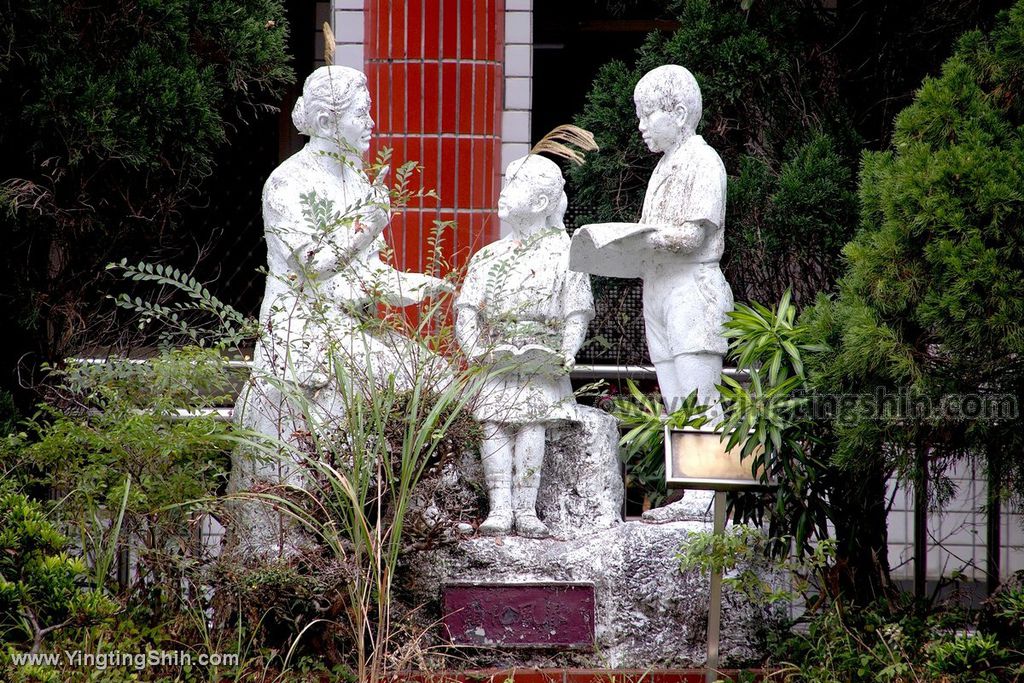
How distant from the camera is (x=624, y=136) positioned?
9500mm

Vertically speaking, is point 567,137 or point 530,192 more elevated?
point 567,137

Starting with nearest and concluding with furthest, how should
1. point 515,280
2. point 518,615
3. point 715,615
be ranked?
point 715,615
point 518,615
point 515,280

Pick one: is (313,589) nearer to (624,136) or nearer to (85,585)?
(85,585)

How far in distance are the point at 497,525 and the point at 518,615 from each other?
47 centimetres

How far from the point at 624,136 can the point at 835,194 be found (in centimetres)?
128

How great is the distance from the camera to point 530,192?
7344 millimetres

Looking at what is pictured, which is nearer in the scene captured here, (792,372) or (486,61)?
(792,372)

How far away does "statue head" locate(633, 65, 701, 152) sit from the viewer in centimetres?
735

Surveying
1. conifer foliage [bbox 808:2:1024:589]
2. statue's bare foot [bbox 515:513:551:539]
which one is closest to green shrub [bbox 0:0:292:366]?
statue's bare foot [bbox 515:513:551:539]

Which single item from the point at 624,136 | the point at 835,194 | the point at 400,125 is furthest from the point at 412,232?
the point at 835,194

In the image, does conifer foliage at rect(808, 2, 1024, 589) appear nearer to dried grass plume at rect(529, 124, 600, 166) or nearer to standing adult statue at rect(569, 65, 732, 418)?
standing adult statue at rect(569, 65, 732, 418)

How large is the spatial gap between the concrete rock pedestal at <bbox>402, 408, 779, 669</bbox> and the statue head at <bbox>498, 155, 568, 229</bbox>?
4.84 ft

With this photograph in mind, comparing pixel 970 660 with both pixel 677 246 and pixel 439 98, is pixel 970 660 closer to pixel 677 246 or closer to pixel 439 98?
pixel 677 246

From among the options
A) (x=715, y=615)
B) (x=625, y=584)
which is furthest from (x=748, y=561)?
(x=625, y=584)
